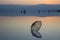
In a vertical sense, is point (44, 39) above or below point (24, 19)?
below

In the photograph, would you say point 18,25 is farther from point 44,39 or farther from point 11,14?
point 44,39

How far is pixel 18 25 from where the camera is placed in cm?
111

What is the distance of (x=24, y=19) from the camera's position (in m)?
1.13

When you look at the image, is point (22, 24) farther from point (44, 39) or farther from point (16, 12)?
point (44, 39)

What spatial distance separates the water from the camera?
1.07 m

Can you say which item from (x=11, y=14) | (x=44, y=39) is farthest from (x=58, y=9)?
(x=11, y=14)

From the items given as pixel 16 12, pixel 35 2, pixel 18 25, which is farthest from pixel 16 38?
pixel 35 2

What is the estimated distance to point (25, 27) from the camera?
1.10 meters

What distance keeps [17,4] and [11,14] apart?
0.09 meters

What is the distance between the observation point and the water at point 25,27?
1065mm

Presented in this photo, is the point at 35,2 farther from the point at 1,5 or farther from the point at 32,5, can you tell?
the point at 1,5

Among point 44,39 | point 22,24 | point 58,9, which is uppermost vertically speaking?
point 58,9

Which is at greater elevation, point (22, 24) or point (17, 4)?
point (17, 4)

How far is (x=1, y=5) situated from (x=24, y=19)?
217mm
